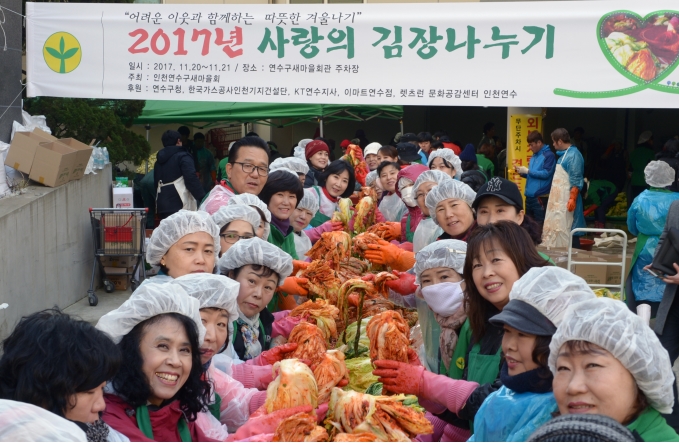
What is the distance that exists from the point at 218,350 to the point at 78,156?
21.0 ft

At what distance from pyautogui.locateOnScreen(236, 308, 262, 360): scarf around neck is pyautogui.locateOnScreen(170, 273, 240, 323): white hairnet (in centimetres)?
76

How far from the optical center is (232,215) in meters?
4.91

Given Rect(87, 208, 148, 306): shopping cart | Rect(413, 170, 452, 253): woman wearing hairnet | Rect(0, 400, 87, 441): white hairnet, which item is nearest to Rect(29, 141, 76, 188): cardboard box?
Rect(87, 208, 148, 306): shopping cart

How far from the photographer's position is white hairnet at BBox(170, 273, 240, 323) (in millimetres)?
3334

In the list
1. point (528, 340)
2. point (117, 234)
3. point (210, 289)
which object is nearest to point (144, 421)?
point (210, 289)

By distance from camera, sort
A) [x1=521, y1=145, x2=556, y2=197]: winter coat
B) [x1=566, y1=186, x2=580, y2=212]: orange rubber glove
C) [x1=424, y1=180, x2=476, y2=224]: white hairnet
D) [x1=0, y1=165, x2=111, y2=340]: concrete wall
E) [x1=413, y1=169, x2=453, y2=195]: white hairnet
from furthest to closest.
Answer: [x1=521, y1=145, x2=556, y2=197]: winter coat, [x1=566, y1=186, x2=580, y2=212]: orange rubber glove, [x1=0, y1=165, x2=111, y2=340]: concrete wall, [x1=413, y1=169, x2=453, y2=195]: white hairnet, [x1=424, y1=180, x2=476, y2=224]: white hairnet

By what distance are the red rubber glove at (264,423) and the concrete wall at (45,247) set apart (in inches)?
198

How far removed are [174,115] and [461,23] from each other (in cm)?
975

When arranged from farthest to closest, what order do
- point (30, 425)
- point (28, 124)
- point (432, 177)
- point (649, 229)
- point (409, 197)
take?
point (28, 124)
point (649, 229)
point (409, 197)
point (432, 177)
point (30, 425)

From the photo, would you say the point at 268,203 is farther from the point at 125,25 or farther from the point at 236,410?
the point at 236,410

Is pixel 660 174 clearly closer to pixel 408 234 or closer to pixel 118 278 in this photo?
pixel 408 234

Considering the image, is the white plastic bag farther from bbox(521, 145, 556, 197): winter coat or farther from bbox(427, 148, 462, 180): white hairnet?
bbox(521, 145, 556, 197): winter coat

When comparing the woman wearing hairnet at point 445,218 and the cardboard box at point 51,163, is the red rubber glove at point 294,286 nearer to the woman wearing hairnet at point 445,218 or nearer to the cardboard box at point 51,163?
the woman wearing hairnet at point 445,218

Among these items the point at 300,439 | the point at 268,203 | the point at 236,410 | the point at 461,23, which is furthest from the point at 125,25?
the point at 300,439
